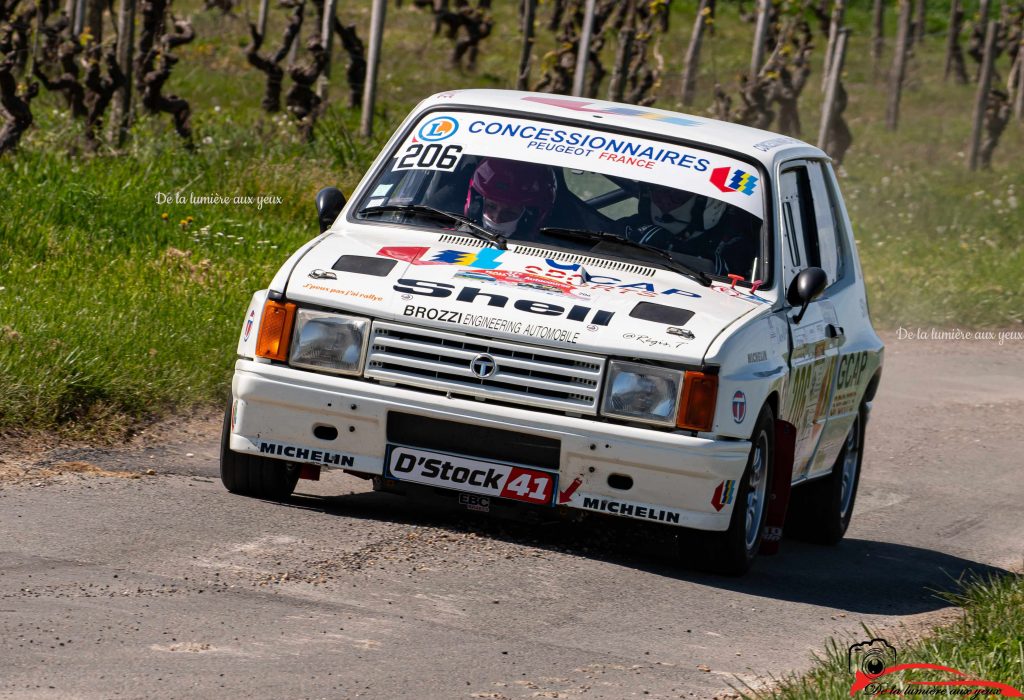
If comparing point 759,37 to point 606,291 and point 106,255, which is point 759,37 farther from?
point 606,291

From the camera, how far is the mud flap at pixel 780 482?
6.88 metres

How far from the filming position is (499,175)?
7438 millimetres

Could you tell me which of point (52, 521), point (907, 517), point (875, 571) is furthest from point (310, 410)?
point (907, 517)

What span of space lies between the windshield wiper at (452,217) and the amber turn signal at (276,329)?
3.42 ft

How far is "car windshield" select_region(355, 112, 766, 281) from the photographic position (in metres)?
7.19

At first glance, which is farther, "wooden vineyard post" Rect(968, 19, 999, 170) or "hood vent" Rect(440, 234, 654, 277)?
"wooden vineyard post" Rect(968, 19, 999, 170)

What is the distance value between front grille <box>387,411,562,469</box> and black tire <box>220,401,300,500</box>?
725 mm

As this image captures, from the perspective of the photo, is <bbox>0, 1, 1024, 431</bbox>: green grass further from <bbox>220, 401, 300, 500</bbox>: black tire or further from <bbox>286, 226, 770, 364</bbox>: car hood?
<bbox>286, 226, 770, 364</bbox>: car hood

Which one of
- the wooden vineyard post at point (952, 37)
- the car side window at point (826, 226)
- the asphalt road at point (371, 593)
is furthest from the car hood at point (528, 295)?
the wooden vineyard post at point (952, 37)

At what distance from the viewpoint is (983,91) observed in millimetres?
27672

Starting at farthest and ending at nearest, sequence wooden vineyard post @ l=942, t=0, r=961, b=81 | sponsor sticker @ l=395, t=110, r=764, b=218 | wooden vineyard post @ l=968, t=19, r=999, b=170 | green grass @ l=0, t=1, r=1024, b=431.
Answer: wooden vineyard post @ l=942, t=0, r=961, b=81, wooden vineyard post @ l=968, t=19, r=999, b=170, green grass @ l=0, t=1, r=1024, b=431, sponsor sticker @ l=395, t=110, r=764, b=218

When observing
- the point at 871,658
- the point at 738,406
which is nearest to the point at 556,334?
the point at 738,406

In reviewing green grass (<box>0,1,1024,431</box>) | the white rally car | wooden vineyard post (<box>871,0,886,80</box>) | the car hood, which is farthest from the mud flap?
wooden vineyard post (<box>871,0,886,80</box>)

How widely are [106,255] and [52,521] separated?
17.4 ft
